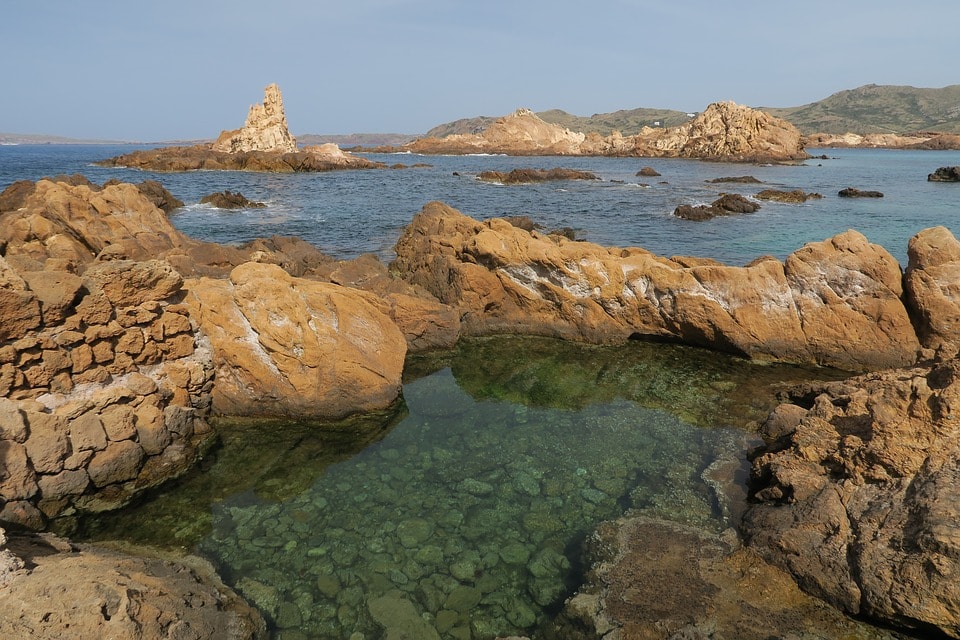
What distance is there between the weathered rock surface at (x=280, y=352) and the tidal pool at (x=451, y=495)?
Answer: 0.41m

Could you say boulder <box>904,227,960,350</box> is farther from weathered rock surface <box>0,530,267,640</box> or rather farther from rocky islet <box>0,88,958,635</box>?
weathered rock surface <box>0,530,267,640</box>

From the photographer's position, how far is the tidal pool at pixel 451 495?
595 cm

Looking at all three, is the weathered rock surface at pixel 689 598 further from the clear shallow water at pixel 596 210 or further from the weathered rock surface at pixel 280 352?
the clear shallow water at pixel 596 210

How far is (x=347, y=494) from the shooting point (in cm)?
763

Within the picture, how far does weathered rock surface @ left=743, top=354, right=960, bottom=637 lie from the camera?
4953 mm

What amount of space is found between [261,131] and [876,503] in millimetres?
95842

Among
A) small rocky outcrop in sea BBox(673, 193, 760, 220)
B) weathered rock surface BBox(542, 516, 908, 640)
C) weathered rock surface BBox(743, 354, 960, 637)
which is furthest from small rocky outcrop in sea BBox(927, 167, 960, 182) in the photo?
weathered rock surface BBox(542, 516, 908, 640)

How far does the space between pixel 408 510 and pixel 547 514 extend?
1850 millimetres

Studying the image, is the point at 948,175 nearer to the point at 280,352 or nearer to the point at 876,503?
the point at 876,503

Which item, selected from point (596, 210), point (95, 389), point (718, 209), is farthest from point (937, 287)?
point (596, 210)

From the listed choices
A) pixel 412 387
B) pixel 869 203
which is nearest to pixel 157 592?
pixel 412 387

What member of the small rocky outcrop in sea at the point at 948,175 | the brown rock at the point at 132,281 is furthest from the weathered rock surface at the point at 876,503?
the small rocky outcrop in sea at the point at 948,175

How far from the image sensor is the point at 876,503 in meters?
5.79

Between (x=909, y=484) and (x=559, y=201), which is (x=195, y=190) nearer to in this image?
(x=559, y=201)
